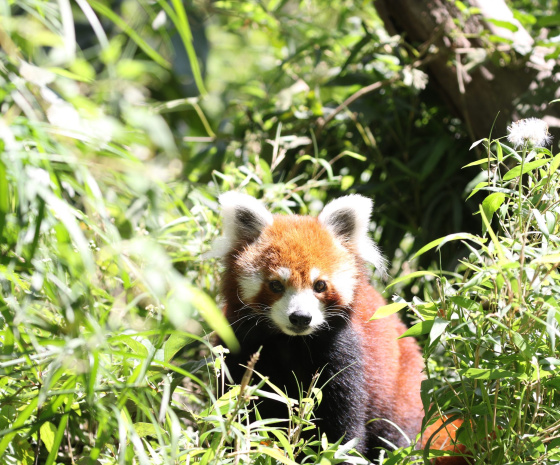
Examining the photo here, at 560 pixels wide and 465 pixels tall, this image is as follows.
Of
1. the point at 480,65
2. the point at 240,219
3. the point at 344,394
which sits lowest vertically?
the point at 344,394

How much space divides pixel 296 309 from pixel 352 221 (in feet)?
1.72

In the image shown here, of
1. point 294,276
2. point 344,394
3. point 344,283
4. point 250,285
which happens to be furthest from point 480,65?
point 344,394

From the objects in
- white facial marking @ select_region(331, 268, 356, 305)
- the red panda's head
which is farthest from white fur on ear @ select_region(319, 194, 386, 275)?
white facial marking @ select_region(331, 268, 356, 305)

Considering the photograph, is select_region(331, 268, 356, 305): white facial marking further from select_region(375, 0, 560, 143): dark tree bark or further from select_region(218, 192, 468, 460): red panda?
select_region(375, 0, 560, 143): dark tree bark

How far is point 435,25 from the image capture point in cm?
320

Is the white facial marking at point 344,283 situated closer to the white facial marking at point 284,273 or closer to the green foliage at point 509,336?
the white facial marking at point 284,273

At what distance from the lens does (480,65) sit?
3.10 metres

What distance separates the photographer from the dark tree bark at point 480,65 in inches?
117

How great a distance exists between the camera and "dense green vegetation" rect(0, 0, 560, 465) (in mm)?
1387

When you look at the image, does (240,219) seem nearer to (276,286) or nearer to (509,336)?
(276,286)

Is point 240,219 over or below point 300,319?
over

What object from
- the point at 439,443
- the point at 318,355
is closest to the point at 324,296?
the point at 318,355

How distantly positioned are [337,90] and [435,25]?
3.22 ft

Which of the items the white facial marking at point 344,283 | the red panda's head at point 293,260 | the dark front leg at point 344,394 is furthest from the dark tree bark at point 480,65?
the dark front leg at point 344,394
